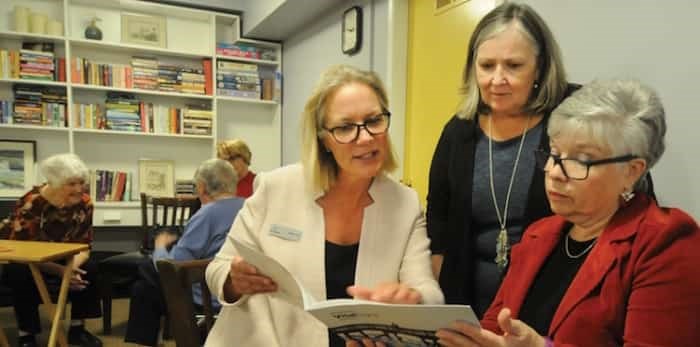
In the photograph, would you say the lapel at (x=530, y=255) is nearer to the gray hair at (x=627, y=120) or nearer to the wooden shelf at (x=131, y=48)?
the gray hair at (x=627, y=120)

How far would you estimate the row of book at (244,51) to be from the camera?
472 centimetres

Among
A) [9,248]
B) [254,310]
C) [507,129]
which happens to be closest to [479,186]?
[507,129]

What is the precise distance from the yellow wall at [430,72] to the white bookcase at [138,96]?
233 cm

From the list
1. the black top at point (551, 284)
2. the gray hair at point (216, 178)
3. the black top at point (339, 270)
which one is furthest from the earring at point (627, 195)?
the gray hair at point (216, 178)

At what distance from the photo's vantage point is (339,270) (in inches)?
48.1

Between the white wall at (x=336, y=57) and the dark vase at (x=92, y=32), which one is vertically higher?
the dark vase at (x=92, y=32)

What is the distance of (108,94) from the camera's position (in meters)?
4.50

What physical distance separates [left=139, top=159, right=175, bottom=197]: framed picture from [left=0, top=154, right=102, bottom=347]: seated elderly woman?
1.50 meters

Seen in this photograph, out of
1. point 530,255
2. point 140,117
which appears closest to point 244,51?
point 140,117

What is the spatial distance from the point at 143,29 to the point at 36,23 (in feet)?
2.82

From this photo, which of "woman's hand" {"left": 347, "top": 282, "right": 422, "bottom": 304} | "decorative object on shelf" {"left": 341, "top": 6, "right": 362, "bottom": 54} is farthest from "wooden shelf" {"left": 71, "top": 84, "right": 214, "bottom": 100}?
"woman's hand" {"left": 347, "top": 282, "right": 422, "bottom": 304}

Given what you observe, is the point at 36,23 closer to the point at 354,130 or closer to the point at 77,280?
the point at 77,280

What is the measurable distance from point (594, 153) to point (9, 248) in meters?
2.88

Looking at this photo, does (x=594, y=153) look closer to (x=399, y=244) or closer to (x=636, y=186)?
(x=636, y=186)
